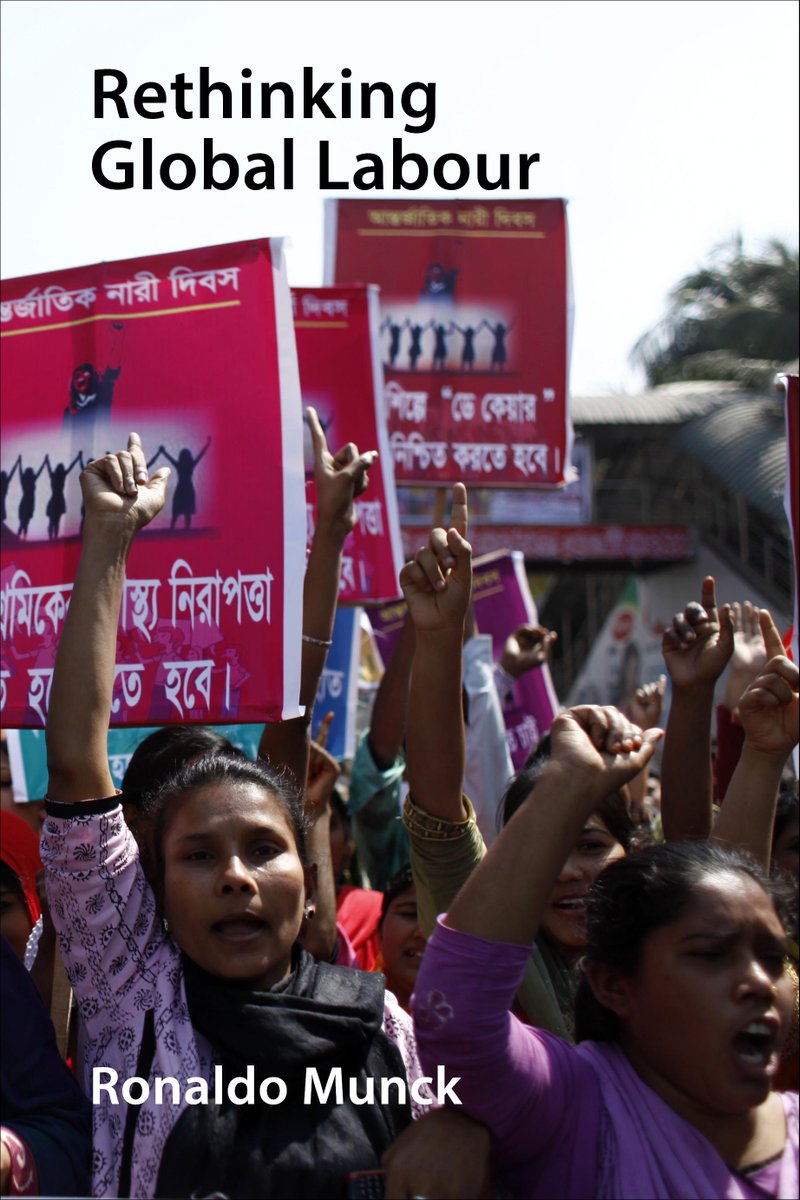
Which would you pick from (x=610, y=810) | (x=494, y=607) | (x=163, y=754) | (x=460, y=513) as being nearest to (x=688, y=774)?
(x=610, y=810)

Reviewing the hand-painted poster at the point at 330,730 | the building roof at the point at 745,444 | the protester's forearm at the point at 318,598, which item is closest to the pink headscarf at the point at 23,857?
the protester's forearm at the point at 318,598

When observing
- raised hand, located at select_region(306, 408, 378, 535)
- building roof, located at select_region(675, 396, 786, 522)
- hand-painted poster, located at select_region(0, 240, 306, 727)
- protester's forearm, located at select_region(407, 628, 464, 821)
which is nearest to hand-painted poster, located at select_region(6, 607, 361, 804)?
hand-painted poster, located at select_region(0, 240, 306, 727)

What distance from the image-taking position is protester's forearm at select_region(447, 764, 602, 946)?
5.68 ft

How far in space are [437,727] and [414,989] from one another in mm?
497

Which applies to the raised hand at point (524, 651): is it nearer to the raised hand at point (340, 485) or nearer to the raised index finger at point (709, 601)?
the raised hand at point (340, 485)

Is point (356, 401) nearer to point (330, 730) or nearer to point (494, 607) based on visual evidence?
point (330, 730)

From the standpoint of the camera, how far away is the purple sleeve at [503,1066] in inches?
67.2

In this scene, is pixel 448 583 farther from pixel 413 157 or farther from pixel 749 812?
pixel 413 157

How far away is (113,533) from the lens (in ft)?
7.44

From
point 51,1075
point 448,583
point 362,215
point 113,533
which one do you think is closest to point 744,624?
point 448,583

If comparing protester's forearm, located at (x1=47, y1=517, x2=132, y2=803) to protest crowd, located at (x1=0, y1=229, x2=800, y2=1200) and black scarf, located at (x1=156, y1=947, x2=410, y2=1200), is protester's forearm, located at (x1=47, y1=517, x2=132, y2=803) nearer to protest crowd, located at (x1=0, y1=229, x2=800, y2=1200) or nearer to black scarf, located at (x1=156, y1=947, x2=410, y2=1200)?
protest crowd, located at (x1=0, y1=229, x2=800, y2=1200)

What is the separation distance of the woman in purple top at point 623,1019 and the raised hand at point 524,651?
10.9 feet

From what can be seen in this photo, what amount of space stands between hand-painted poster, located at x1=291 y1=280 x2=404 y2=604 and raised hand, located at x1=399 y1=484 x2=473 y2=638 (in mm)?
2226

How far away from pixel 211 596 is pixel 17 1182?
163 cm
